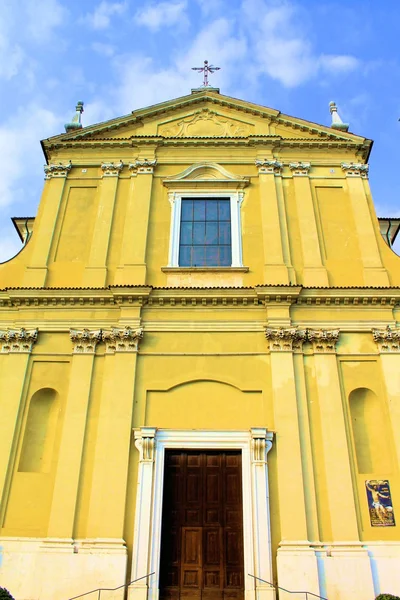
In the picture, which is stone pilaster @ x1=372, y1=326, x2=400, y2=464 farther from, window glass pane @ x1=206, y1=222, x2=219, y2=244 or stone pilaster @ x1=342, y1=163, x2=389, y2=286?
window glass pane @ x1=206, y1=222, x2=219, y2=244

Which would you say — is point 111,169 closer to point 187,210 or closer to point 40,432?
point 187,210

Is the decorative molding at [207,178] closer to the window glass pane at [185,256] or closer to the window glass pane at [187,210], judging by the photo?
the window glass pane at [187,210]

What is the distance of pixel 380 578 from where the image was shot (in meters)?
10.9

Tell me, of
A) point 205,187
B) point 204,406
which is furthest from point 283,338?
point 205,187

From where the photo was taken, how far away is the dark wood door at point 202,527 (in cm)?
1116

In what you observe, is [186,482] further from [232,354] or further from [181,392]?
[232,354]

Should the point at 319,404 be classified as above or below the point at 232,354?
below

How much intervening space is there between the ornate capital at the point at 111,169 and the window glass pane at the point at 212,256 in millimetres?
4152

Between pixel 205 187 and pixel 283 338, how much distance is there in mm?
5899

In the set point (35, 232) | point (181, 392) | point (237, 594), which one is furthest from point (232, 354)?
point (35, 232)

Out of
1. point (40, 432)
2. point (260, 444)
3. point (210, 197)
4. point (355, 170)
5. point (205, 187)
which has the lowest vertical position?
point (260, 444)

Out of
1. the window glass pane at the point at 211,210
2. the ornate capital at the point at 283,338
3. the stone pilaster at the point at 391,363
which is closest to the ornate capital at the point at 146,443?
the ornate capital at the point at 283,338

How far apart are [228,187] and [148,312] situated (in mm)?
5140

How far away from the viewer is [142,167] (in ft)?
55.5
